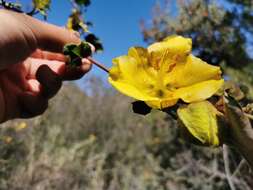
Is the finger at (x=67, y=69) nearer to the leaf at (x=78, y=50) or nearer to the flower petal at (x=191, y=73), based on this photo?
the leaf at (x=78, y=50)

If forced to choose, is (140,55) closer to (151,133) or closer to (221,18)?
(221,18)

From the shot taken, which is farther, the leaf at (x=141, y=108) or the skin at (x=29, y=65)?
the skin at (x=29, y=65)

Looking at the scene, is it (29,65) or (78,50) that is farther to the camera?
(29,65)

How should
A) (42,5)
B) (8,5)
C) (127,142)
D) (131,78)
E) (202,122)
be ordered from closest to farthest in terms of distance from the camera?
(202,122) → (131,78) → (8,5) → (42,5) → (127,142)

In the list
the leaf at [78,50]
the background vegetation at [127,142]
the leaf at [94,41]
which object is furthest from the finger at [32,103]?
the background vegetation at [127,142]

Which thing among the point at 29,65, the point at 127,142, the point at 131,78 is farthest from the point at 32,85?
the point at 127,142

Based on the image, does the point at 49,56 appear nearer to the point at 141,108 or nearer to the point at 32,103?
the point at 32,103

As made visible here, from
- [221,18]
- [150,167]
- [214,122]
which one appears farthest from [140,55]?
[150,167]
